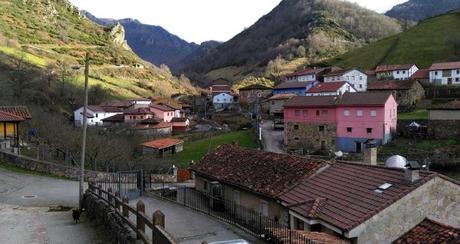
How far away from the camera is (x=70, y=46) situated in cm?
14812

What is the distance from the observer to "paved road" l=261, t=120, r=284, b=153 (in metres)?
57.5

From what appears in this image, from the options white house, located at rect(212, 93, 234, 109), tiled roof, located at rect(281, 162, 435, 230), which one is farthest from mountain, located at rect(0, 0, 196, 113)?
tiled roof, located at rect(281, 162, 435, 230)

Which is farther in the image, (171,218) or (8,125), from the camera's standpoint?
(8,125)

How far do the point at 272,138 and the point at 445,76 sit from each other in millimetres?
45444

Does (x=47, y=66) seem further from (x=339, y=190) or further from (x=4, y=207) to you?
(x=339, y=190)

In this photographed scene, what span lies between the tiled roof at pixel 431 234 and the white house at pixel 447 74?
79898 millimetres

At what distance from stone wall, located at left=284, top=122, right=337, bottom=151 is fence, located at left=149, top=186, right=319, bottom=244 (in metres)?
30.2

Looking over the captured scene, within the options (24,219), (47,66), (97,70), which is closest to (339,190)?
(24,219)

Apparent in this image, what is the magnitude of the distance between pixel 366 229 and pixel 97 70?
128800 mm

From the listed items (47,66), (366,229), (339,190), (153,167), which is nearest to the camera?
(366,229)

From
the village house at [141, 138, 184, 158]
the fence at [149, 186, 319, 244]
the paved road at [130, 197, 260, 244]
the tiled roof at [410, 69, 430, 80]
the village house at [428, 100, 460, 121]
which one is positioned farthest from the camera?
the tiled roof at [410, 69, 430, 80]

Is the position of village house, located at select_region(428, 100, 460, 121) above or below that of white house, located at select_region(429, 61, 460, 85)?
below

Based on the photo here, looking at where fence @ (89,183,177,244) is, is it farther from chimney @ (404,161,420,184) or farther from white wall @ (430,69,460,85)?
white wall @ (430,69,460,85)

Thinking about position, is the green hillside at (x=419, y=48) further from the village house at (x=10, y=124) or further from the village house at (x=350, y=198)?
the village house at (x=350, y=198)
